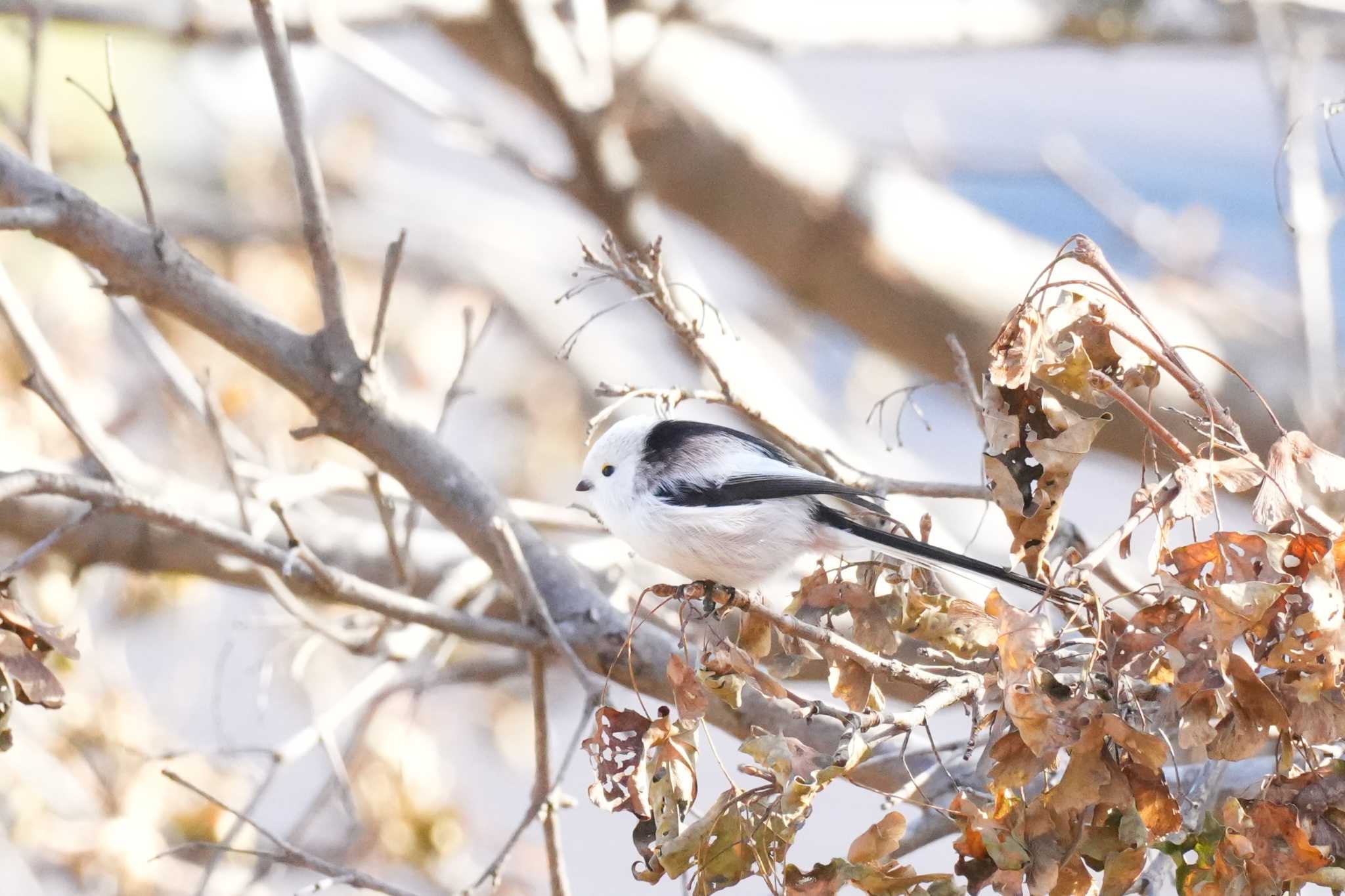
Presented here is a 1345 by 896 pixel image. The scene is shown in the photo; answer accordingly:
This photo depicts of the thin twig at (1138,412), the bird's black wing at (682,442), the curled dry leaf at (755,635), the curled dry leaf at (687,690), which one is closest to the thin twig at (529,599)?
the bird's black wing at (682,442)

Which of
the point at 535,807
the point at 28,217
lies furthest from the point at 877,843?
the point at 28,217

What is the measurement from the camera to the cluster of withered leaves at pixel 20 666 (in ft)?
4.22

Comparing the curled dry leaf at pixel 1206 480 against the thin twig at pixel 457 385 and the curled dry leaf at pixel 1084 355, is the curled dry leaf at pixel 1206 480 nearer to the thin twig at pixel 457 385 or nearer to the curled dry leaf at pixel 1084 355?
the curled dry leaf at pixel 1084 355

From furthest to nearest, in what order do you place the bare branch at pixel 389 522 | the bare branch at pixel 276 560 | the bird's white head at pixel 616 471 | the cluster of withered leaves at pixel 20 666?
the bare branch at pixel 389 522 < the bird's white head at pixel 616 471 < the bare branch at pixel 276 560 < the cluster of withered leaves at pixel 20 666

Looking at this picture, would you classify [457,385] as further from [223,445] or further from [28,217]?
[28,217]

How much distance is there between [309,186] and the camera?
1.84 metres

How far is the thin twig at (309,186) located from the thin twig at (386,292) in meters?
0.04

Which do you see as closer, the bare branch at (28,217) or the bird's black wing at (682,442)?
the bare branch at (28,217)

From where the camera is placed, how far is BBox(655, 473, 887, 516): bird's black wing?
1689 mm

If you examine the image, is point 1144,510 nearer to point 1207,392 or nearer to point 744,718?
point 1207,392

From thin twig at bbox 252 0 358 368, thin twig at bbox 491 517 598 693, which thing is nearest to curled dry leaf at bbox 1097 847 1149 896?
thin twig at bbox 491 517 598 693

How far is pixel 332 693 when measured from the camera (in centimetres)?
480

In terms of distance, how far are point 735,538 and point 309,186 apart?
82 centimetres

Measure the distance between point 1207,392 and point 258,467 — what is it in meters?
2.11
